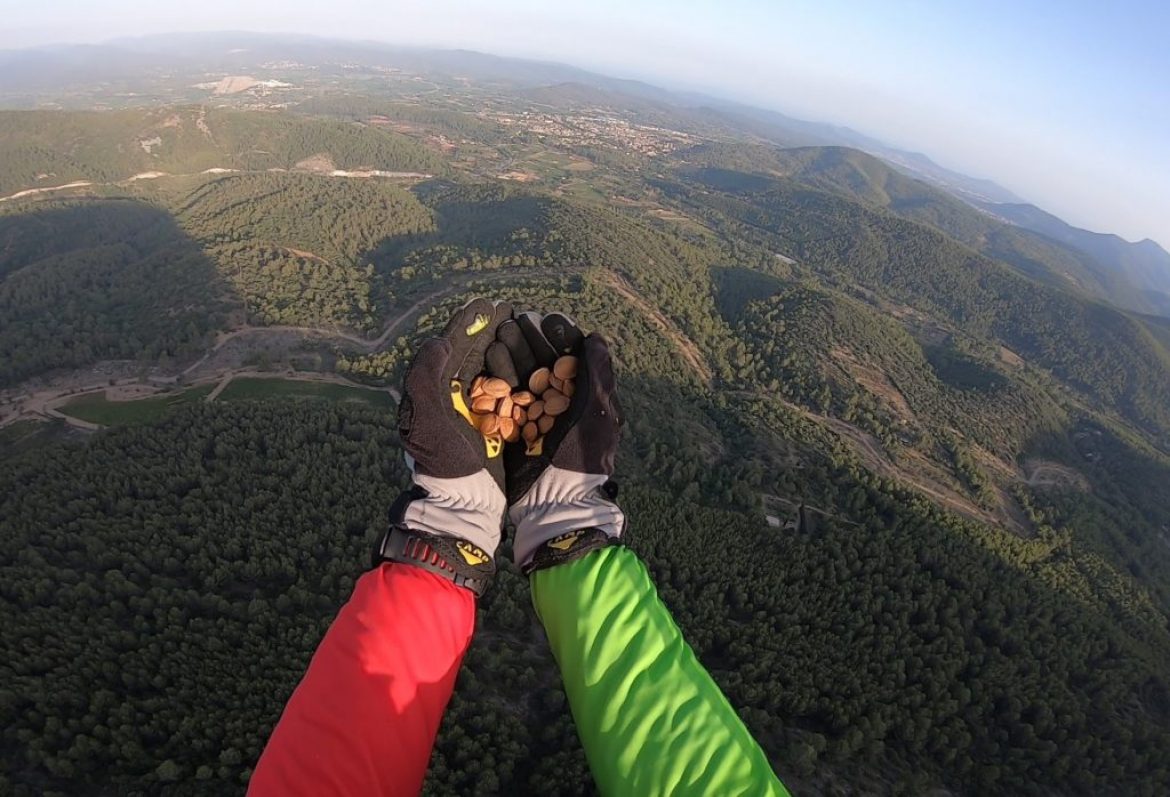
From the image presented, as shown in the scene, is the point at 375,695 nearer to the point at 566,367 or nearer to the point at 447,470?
the point at 447,470

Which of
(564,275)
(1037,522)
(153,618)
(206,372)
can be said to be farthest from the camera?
(564,275)

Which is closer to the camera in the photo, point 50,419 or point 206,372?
point 50,419

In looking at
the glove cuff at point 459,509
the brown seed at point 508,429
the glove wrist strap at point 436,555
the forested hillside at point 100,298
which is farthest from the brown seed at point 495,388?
the forested hillside at point 100,298

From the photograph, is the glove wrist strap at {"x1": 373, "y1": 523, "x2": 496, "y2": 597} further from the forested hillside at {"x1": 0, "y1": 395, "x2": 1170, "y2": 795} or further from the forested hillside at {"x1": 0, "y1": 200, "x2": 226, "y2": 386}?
the forested hillside at {"x1": 0, "y1": 200, "x2": 226, "y2": 386}

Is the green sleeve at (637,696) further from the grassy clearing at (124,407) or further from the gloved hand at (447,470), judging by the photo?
the grassy clearing at (124,407)

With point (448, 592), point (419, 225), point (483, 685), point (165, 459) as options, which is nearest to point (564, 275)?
point (419, 225)

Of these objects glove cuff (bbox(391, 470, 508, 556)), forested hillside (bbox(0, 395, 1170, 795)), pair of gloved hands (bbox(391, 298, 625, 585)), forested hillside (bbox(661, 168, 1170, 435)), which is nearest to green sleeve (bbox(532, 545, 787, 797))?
pair of gloved hands (bbox(391, 298, 625, 585))

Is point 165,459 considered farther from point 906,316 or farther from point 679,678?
point 906,316
